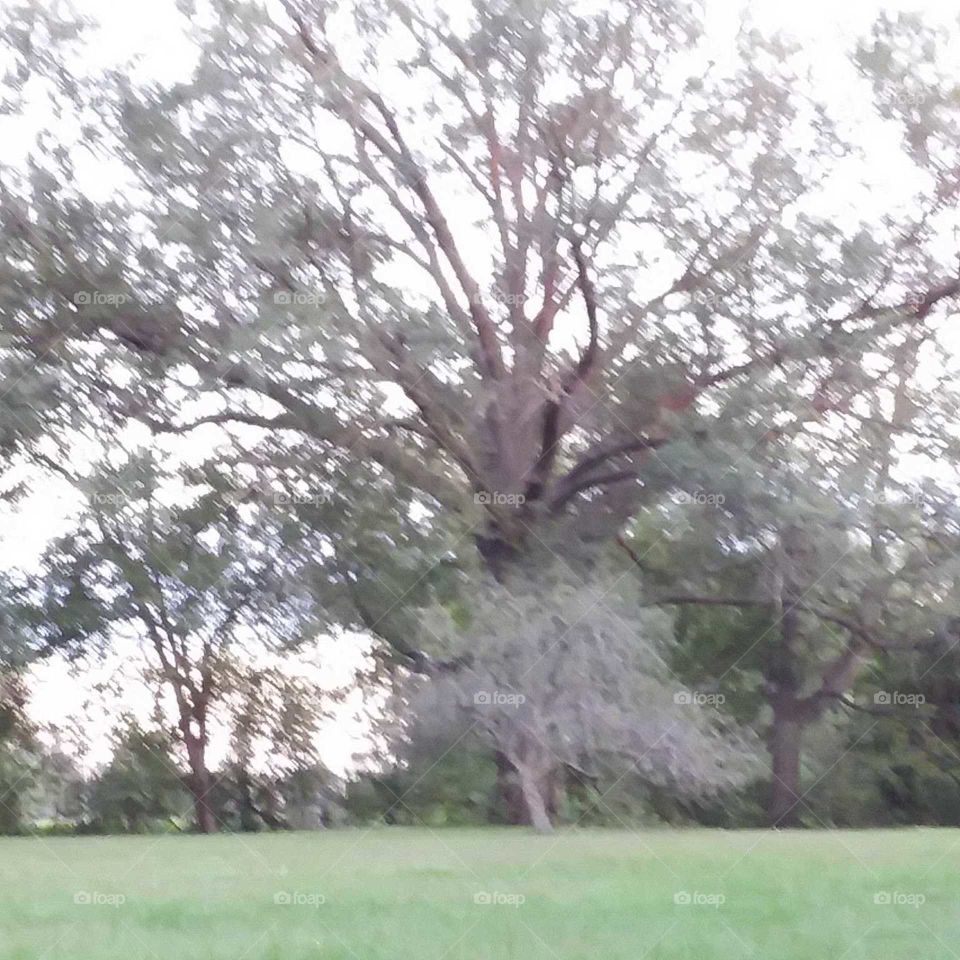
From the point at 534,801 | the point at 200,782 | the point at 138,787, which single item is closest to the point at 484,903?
the point at 534,801

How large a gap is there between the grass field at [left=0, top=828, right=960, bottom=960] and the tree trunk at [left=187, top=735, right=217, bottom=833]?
8.72 ft

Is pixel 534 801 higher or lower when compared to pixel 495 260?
lower

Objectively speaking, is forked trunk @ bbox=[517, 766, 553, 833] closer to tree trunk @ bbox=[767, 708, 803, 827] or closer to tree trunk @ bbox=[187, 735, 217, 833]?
tree trunk @ bbox=[767, 708, 803, 827]

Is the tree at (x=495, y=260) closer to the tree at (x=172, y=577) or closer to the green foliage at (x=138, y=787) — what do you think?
the tree at (x=172, y=577)

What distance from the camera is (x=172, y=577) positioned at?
453 inches

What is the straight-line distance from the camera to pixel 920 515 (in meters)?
11.5

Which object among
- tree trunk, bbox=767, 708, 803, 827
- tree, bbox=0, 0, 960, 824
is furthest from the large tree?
tree trunk, bbox=767, 708, 803, 827

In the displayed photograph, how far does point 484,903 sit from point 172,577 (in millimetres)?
5274

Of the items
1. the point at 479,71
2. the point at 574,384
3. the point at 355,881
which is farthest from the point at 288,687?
the point at 479,71

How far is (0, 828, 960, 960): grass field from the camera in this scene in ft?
Result: 19.6

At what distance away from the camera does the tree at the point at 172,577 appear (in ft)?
37.0

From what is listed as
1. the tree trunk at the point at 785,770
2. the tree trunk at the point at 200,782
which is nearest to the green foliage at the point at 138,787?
the tree trunk at the point at 200,782

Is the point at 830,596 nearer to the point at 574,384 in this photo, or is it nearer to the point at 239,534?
the point at 574,384

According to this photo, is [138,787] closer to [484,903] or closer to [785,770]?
[785,770]
